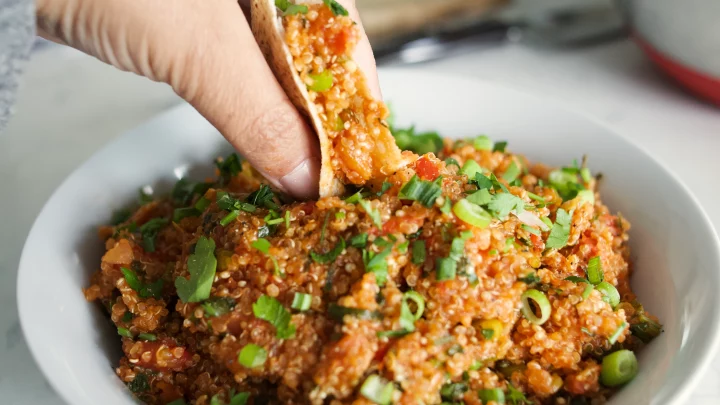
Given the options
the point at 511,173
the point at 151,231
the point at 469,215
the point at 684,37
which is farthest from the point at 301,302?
the point at 684,37

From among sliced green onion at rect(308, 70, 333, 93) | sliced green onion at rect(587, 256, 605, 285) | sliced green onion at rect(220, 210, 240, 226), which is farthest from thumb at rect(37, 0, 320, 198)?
sliced green onion at rect(587, 256, 605, 285)

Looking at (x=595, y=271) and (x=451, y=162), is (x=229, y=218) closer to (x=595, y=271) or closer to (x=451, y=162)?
(x=451, y=162)

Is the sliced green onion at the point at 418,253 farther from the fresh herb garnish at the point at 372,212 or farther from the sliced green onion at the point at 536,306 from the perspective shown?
the sliced green onion at the point at 536,306

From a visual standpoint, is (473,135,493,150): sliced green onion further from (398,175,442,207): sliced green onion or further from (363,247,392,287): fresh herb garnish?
(363,247,392,287): fresh herb garnish

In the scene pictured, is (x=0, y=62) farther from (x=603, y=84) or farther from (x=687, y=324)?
(x=603, y=84)

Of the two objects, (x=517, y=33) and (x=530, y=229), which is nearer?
(x=530, y=229)

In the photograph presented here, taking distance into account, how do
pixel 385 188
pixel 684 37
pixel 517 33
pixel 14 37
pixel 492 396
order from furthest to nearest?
pixel 517 33
pixel 684 37
pixel 385 188
pixel 492 396
pixel 14 37
